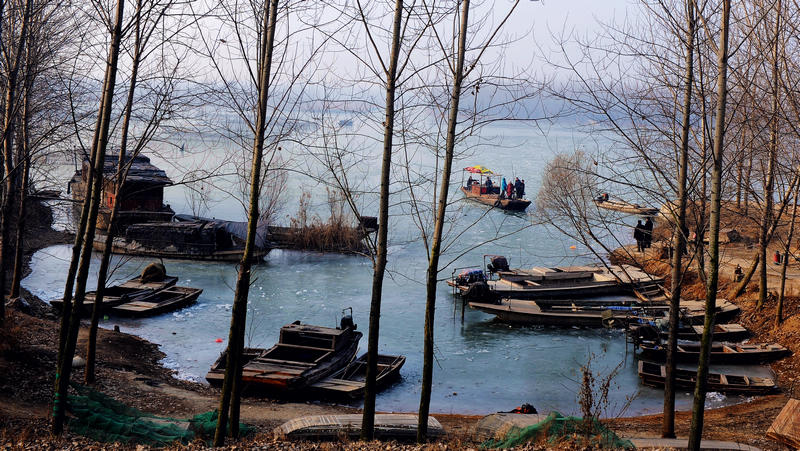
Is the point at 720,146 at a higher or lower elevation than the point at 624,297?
higher

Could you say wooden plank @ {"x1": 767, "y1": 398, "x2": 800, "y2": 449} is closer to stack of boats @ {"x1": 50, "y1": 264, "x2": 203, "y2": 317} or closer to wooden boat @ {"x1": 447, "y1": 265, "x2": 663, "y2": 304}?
wooden boat @ {"x1": 447, "y1": 265, "x2": 663, "y2": 304}

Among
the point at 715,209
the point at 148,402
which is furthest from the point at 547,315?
the point at 715,209

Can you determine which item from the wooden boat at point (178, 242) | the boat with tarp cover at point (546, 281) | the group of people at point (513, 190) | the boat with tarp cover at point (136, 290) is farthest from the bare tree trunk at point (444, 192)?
the group of people at point (513, 190)

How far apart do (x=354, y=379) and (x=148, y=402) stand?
5174 mm

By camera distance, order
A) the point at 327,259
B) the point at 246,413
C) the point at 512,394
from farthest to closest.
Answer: the point at 327,259 < the point at 512,394 < the point at 246,413

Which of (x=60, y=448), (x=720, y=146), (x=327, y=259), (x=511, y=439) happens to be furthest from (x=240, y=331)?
(x=327, y=259)

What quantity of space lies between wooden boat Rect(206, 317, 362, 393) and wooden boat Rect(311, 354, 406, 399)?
0.20 meters

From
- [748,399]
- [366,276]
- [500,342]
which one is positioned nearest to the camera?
[748,399]

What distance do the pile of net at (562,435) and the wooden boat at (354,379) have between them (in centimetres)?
643

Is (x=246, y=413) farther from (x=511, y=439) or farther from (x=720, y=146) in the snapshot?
→ (x=720, y=146)

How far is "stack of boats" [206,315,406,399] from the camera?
617 inches

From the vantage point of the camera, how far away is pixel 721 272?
27.2 metres

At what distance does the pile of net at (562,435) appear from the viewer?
841cm

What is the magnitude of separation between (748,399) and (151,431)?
14.0 m
